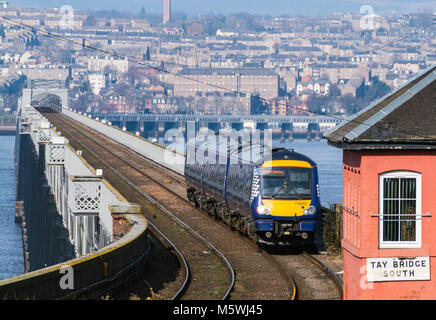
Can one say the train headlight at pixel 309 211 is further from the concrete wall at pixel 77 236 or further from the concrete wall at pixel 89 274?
the concrete wall at pixel 89 274

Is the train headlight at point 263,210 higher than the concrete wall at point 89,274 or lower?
higher

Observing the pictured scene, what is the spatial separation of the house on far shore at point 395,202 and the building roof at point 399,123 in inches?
0.6

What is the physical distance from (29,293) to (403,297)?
581 centimetres

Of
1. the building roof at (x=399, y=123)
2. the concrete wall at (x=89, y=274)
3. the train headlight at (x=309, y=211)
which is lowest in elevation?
the concrete wall at (x=89, y=274)

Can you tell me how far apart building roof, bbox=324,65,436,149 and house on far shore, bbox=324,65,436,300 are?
2cm

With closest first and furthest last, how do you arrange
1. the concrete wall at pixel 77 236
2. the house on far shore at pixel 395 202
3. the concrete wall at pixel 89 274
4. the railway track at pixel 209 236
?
the concrete wall at pixel 89 274, the house on far shore at pixel 395 202, the concrete wall at pixel 77 236, the railway track at pixel 209 236

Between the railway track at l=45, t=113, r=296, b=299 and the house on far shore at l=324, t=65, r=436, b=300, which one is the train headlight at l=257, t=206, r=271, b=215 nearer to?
the railway track at l=45, t=113, r=296, b=299

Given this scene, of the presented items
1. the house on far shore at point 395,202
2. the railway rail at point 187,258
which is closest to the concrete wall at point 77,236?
the railway rail at point 187,258

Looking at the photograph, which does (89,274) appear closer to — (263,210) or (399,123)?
(399,123)

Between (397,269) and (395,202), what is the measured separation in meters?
1.05

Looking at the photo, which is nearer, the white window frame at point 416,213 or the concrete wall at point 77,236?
the white window frame at point 416,213

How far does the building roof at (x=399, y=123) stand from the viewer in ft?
52.1

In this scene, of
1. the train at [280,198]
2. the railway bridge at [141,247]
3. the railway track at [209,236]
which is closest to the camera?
the railway bridge at [141,247]
